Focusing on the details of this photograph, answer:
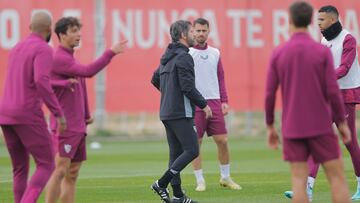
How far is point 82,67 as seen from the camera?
33.7 feet

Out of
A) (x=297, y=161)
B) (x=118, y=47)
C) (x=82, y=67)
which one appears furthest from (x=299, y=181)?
(x=82, y=67)

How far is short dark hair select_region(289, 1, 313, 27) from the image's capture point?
913 centimetres

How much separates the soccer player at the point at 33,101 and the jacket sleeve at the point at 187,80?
7.49ft

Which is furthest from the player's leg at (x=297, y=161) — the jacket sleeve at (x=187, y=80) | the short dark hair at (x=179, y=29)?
the short dark hair at (x=179, y=29)

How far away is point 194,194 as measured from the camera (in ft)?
44.7

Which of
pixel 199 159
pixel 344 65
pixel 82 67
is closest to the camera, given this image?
pixel 82 67

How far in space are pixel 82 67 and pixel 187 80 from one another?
2.17m

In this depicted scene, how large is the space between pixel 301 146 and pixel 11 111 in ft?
9.64

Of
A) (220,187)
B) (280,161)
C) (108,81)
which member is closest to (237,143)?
(108,81)

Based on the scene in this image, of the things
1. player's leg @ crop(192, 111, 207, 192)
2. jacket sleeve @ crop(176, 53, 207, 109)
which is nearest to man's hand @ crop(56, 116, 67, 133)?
jacket sleeve @ crop(176, 53, 207, 109)

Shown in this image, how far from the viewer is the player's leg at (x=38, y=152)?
10.2 metres

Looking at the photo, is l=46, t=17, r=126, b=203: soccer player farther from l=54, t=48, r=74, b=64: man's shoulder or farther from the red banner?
the red banner

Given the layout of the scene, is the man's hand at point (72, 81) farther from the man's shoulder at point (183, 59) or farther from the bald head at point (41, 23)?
the man's shoulder at point (183, 59)

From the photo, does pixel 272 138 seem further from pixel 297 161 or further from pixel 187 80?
pixel 187 80
